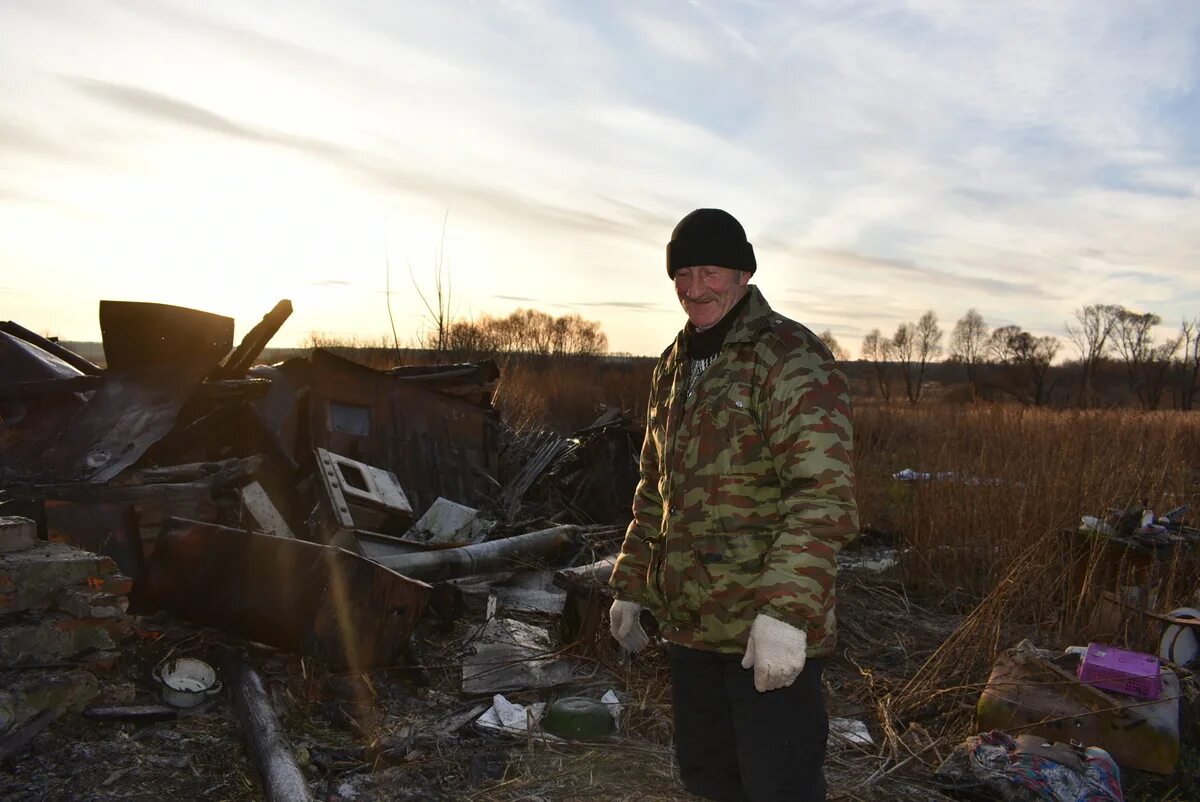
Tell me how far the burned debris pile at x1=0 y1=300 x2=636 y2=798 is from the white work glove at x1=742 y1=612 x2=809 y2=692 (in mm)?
2102

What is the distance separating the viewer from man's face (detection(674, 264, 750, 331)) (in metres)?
2.41

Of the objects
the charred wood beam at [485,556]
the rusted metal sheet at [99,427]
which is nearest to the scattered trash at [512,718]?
the charred wood beam at [485,556]

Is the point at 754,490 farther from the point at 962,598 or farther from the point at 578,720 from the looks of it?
the point at 962,598

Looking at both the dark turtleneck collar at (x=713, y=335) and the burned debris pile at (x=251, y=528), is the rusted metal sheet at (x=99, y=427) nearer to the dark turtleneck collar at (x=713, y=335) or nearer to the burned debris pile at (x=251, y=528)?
the burned debris pile at (x=251, y=528)

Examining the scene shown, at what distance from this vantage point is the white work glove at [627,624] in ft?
8.72

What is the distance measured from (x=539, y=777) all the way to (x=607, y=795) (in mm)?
322

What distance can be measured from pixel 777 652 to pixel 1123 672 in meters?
3.08

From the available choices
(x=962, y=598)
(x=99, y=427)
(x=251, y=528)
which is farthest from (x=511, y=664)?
(x=962, y=598)

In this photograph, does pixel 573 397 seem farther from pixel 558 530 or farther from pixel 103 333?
pixel 103 333

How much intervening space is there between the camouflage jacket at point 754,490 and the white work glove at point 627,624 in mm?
156

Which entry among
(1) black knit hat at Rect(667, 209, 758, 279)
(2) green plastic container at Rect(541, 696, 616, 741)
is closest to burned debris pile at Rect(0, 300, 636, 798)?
(2) green plastic container at Rect(541, 696, 616, 741)

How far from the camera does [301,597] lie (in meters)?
4.36

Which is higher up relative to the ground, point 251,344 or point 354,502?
A: point 251,344

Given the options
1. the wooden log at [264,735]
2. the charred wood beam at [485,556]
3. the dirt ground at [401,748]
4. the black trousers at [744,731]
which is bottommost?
the dirt ground at [401,748]
